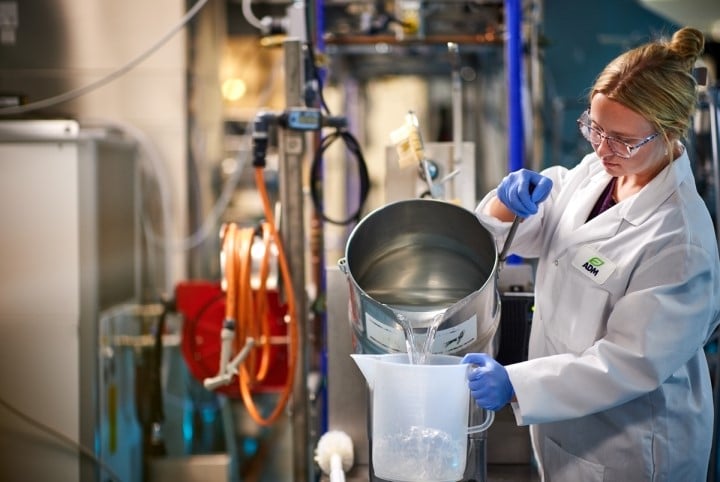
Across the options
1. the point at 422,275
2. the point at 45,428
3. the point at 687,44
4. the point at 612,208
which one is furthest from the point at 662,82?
the point at 45,428

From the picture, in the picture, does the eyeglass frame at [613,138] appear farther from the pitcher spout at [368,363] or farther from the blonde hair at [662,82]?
the pitcher spout at [368,363]

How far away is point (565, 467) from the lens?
147 centimetres

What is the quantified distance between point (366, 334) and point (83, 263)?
4.65 feet

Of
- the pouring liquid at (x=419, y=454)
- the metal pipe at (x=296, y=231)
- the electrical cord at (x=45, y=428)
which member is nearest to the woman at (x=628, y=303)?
the pouring liquid at (x=419, y=454)

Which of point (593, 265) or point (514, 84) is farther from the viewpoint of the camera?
point (514, 84)

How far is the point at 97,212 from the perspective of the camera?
2.59 metres

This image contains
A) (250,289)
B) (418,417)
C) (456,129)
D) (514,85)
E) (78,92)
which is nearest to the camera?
(418,417)

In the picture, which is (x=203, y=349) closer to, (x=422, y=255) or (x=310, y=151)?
(x=310, y=151)

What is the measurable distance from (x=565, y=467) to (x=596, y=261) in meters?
0.38

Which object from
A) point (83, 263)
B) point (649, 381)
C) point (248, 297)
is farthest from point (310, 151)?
point (649, 381)

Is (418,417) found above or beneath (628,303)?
beneath

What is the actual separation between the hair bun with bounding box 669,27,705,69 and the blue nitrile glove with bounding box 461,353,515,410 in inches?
24.1

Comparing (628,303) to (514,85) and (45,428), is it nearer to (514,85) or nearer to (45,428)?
(514,85)

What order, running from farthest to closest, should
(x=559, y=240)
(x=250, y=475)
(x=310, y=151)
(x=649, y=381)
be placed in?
(x=250, y=475) < (x=310, y=151) < (x=559, y=240) < (x=649, y=381)
